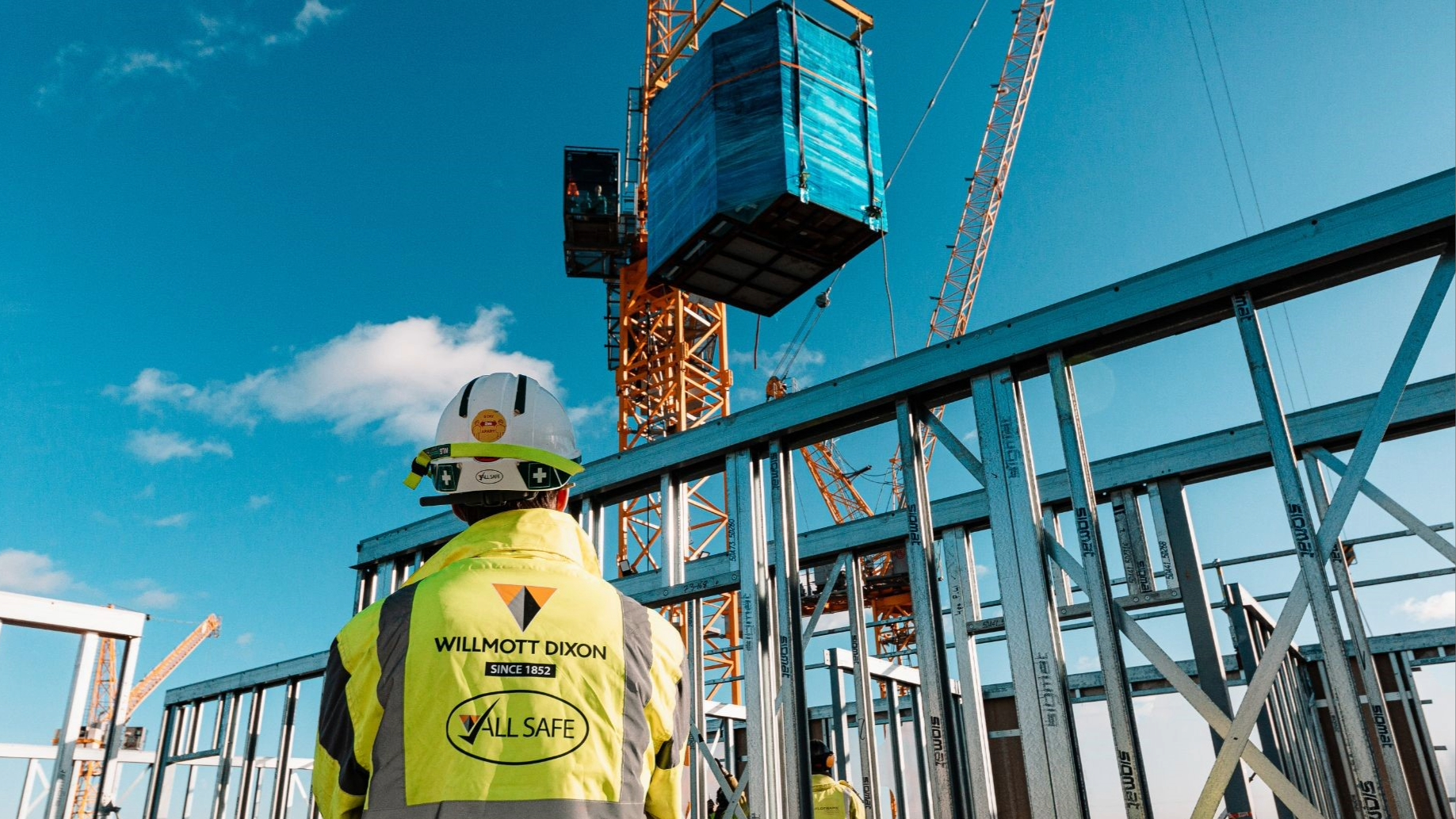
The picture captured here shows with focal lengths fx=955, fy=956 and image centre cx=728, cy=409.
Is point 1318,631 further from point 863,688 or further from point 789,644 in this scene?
point 863,688


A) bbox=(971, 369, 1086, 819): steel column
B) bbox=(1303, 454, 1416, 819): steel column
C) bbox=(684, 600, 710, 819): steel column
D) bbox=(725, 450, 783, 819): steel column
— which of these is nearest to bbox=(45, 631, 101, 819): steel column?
bbox=(684, 600, 710, 819): steel column

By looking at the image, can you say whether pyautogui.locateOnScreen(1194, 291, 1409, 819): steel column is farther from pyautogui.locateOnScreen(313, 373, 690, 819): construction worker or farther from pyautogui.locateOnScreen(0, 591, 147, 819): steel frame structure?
pyautogui.locateOnScreen(0, 591, 147, 819): steel frame structure

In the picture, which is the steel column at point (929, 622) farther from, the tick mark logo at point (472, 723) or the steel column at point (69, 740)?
the steel column at point (69, 740)

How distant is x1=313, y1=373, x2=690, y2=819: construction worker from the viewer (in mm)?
2059

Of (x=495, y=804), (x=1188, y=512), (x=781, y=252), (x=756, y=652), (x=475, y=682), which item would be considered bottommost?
(x=495, y=804)

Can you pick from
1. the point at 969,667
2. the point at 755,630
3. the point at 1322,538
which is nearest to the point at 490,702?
the point at 1322,538

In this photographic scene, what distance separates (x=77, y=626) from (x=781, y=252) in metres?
12.7

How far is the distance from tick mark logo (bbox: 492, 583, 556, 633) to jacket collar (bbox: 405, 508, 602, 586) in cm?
15

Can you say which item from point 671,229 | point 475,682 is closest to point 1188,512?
point 671,229

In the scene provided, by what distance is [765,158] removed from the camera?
14.6 meters

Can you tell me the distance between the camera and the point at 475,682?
2.12 m

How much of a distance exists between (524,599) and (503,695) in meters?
0.23

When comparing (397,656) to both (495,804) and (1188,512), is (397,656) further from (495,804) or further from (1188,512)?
(1188,512)

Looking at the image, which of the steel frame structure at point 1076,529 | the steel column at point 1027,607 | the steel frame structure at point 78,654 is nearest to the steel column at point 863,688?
the steel frame structure at point 1076,529
